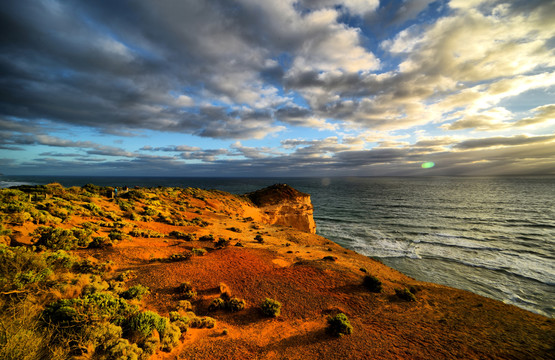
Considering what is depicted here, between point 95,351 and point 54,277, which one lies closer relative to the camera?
point 95,351

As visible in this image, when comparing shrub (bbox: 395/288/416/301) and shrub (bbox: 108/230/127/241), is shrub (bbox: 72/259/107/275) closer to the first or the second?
shrub (bbox: 108/230/127/241)

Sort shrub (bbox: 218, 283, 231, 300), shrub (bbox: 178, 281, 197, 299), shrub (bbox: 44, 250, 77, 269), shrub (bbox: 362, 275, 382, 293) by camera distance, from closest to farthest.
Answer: shrub (bbox: 44, 250, 77, 269), shrub (bbox: 178, 281, 197, 299), shrub (bbox: 218, 283, 231, 300), shrub (bbox: 362, 275, 382, 293)

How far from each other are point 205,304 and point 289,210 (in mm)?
37603

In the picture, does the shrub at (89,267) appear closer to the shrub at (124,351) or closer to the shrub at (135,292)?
the shrub at (135,292)

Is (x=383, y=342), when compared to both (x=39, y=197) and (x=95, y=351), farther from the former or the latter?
(x=39, y=197)

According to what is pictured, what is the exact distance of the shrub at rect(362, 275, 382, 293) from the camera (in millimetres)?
14102

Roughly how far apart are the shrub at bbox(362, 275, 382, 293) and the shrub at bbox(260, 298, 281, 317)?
7.10m

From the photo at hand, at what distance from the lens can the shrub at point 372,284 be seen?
14.1 m

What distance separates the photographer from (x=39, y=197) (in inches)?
766

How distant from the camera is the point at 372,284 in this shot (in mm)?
14336

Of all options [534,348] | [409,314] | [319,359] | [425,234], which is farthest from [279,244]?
[425,234]

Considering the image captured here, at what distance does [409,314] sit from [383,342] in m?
3.77

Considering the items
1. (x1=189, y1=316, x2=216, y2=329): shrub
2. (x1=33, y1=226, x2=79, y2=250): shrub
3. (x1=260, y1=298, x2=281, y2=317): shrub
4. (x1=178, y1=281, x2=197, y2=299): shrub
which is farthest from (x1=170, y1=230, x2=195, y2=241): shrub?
(x1=260, y1=298, x2=281, y2=317): shrub

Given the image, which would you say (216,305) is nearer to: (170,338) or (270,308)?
(270,308)
